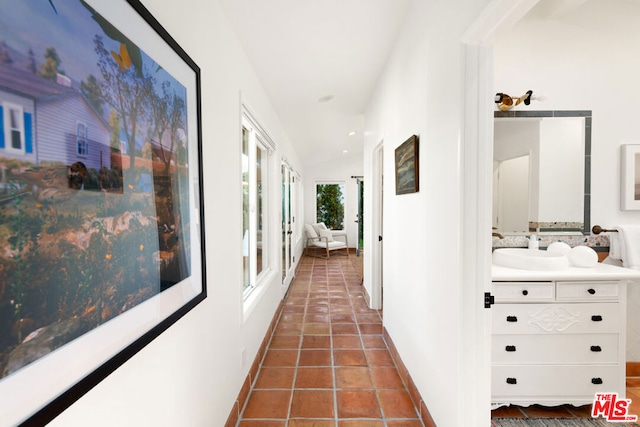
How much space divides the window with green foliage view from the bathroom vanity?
670cm

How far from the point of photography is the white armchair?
7.56 metres

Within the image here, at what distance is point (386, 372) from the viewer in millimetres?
2369

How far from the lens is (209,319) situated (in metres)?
1.45

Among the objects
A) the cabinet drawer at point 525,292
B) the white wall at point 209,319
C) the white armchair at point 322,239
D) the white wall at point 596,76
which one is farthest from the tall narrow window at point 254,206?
the white armchair at point 322,239

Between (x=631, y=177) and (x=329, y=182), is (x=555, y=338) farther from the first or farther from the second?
(x=329, y=182)

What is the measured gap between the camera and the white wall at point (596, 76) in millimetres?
2193

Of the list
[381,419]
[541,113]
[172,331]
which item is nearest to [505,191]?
[541,113]

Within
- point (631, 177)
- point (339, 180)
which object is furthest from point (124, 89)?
point (339, 180)

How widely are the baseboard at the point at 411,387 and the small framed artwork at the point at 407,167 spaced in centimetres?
128

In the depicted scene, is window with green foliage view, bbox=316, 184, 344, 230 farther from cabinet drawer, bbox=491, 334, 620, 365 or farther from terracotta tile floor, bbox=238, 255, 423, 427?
cabinet drawer, bbox=491, 334, 620, 365

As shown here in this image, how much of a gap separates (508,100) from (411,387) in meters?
2.10

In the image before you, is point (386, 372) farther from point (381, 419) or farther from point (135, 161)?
point (135, 161)

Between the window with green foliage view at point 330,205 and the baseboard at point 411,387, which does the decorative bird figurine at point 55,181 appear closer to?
the baseboard at point 411,387

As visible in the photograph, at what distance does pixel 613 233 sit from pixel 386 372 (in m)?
1.96
